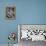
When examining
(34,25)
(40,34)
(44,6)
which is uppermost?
(44,6)

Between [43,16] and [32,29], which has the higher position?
[43,16]

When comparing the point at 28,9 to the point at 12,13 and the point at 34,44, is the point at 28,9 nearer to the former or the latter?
the point at 12,13

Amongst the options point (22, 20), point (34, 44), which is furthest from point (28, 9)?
point (34, 44)

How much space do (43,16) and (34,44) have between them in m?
0.60

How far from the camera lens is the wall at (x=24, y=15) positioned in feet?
8.71

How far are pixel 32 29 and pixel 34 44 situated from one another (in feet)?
0.99

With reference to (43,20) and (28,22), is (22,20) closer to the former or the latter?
(28,22)

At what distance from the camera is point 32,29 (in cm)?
260

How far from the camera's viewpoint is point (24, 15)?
268 cm

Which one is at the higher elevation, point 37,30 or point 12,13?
point 12,13

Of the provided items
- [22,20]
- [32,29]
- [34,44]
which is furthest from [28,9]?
[34,44]

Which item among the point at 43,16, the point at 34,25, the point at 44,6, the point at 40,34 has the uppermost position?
the point at 44,6

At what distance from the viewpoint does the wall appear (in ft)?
8.71

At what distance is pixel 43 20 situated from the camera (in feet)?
8.67
